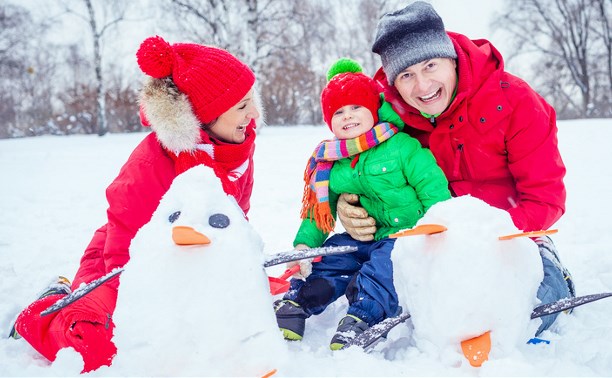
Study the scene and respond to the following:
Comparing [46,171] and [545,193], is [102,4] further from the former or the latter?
[545,193]

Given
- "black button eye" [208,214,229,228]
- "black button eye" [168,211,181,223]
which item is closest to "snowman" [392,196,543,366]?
"black button eye" [208,214,229,228]

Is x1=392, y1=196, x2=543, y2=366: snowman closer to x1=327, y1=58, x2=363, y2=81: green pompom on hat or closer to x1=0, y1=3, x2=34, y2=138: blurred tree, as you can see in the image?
x1=327, y1=58, x2=363, y2=81: green pompom on hat

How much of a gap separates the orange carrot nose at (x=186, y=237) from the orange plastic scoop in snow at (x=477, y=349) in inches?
28.5

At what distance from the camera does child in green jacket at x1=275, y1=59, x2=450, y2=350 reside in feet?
5.38

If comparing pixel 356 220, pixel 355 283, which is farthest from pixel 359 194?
pixel 355 283

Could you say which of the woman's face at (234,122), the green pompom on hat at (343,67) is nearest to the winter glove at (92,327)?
the woman's face at (234,122)

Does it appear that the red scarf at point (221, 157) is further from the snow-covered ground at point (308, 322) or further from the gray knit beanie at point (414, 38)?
the gray knit beanie at point (414, 38)

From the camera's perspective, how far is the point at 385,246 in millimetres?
1729

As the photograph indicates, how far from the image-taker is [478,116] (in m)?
1.75

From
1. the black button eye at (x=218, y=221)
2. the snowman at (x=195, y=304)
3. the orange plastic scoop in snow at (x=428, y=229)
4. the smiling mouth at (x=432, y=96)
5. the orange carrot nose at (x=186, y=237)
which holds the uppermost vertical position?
the smiling mouth at (x=432, y=96)

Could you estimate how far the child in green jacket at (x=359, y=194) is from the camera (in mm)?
1641

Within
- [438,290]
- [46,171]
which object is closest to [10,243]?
[438,290]

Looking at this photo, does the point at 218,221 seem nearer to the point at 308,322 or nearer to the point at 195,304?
the point at 195,304

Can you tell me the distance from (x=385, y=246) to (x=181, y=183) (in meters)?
0.89
